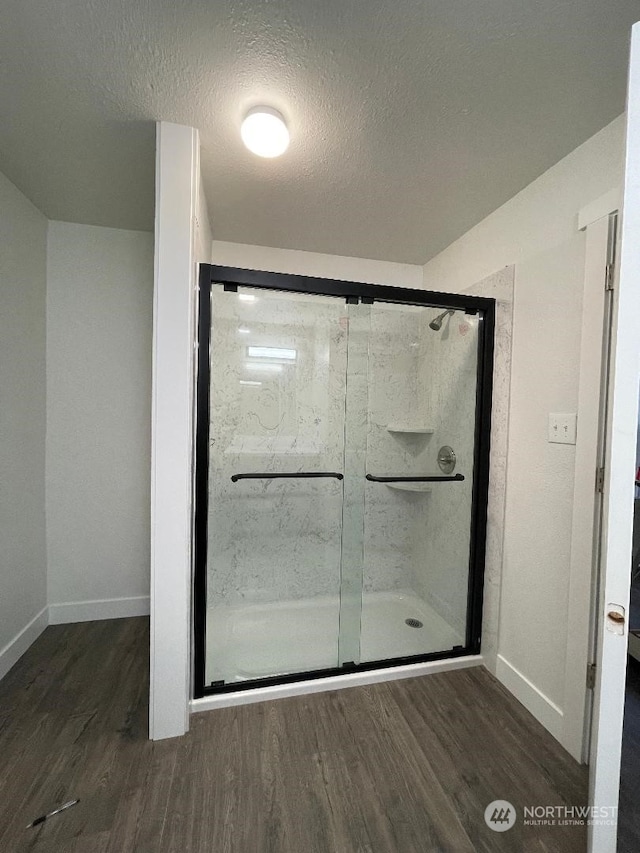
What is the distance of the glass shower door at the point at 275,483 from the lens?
176 centimetres

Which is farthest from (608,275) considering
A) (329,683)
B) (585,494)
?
(329,683)

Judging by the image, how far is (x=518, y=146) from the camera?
138 centimetres

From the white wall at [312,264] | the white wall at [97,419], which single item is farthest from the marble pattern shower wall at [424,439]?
the white wall at [97,419]

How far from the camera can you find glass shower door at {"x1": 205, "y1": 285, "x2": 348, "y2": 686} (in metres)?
1.76

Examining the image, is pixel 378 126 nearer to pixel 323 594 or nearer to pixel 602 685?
pixel 602 685

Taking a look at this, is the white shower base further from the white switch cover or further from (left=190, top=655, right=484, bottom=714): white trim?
the white switch cover

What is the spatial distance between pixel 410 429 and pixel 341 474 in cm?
52

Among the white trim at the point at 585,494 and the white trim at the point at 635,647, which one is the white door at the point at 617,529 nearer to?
the white trim at the point at 585,494

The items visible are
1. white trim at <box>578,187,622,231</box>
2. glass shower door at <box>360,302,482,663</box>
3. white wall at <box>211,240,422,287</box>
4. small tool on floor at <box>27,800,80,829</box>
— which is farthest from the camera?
white wall at <box>211,240,422,287</box>

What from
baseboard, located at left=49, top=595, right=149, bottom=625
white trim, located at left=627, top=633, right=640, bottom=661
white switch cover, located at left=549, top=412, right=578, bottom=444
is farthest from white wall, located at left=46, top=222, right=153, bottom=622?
white trim, located at left=627, top=633, right=640, bottom=661

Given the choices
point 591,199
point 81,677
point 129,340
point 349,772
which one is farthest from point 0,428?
point 591,199

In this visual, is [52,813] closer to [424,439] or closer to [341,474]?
[341,474]
